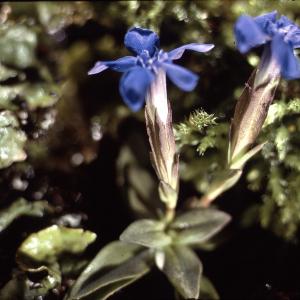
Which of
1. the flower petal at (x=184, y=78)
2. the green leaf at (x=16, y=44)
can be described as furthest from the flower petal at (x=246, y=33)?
the green leaf at (x=16, y=44)

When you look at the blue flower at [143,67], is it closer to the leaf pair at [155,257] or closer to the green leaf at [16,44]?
the leaf pair at [155,257]

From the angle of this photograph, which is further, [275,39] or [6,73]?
[6,73]

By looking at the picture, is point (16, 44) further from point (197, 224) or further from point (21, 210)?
point (197, 224)

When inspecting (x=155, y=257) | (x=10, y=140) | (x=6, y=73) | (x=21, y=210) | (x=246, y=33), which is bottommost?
(x=155, y=257)

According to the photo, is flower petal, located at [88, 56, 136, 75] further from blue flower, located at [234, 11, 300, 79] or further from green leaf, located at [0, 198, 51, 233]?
green leaf, located at [0, 198, 51, 233]

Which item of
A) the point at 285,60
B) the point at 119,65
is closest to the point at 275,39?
the point at 285,60

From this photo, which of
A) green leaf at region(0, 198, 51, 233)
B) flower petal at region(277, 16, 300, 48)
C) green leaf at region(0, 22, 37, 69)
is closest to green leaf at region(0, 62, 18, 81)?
green leaf at region(0, 22, 37, 69)
